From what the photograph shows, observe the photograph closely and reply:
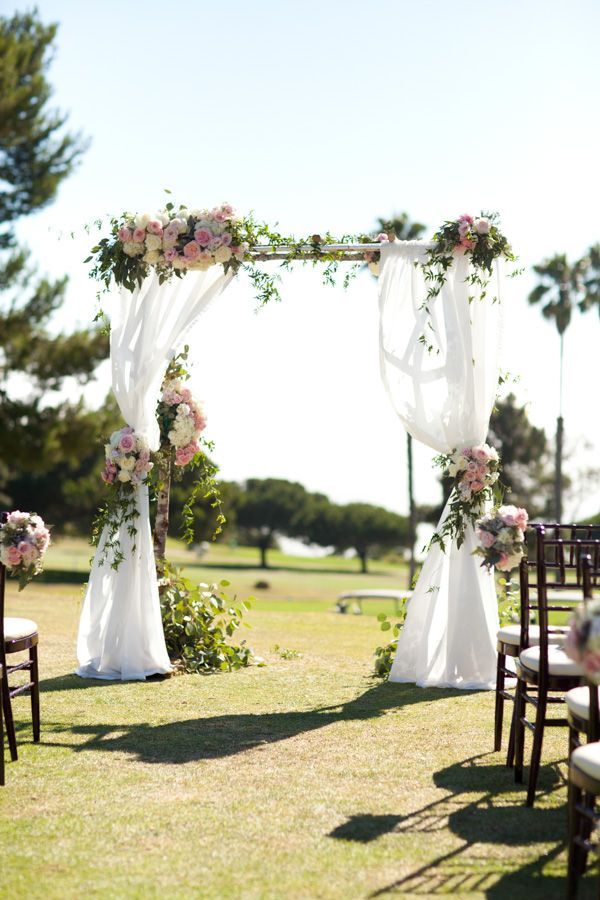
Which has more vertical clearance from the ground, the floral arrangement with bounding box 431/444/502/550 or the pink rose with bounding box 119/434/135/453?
the pink rose with bounding box 119/434/135/453

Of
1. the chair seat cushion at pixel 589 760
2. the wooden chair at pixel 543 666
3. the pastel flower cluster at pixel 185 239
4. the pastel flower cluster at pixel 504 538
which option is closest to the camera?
the chair seat cushion at pixel 589 760

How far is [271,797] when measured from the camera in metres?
3.65

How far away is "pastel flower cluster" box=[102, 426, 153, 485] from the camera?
616 centimetres

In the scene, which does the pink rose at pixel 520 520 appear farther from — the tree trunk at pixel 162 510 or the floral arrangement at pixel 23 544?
the tree trunk at pixel 162 510

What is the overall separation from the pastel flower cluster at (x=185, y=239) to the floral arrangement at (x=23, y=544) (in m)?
2.46

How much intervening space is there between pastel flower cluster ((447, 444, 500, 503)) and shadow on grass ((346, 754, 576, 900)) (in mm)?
2200

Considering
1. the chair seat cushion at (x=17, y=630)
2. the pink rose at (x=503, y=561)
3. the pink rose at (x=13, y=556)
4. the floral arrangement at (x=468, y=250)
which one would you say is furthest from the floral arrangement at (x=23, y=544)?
the floral arrangement at (x=468, y=250)

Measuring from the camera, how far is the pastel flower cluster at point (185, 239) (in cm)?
612

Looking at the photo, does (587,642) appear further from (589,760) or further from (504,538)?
(504,538)

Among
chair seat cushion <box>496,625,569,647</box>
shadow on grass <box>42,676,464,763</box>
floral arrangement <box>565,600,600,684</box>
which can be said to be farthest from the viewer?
shadow on grass <box>42,676,464,763</box>

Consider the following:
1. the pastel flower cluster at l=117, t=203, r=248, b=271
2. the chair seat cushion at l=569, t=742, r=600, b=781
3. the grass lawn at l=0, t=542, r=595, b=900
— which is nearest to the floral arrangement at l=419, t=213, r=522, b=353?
the pastel flower cluster at l=117, t=203, r=248, b=271

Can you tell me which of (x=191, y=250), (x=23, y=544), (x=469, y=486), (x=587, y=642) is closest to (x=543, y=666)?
(x=587, y=642)

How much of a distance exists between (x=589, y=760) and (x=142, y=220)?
188 inches

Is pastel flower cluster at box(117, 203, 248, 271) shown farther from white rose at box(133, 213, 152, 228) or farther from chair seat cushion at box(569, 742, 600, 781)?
chair seat cushion at box(569, 742, 600, 781)
